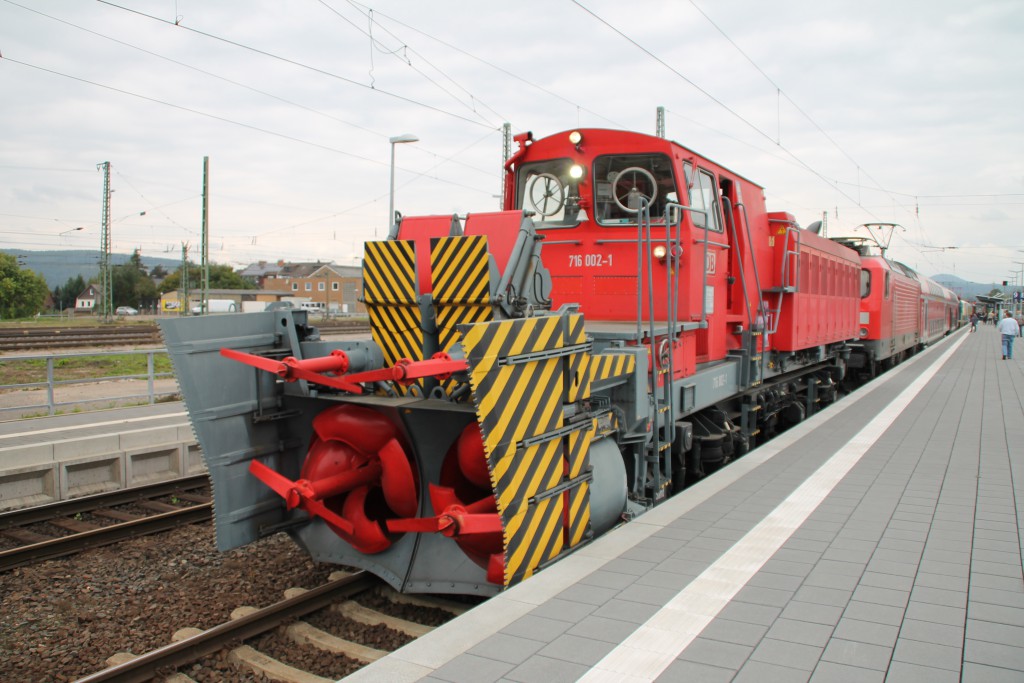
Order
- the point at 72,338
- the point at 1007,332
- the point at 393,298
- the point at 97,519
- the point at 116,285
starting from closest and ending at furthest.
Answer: the point at 393,298, the point at 97,519, the point at 1007,332, the point at 72,338, the point at 116,285

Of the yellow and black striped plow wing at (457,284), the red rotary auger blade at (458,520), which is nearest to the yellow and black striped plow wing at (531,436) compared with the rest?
the red rotary auger blade at (458,520)

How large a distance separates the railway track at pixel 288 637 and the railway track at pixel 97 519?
7.52 feet

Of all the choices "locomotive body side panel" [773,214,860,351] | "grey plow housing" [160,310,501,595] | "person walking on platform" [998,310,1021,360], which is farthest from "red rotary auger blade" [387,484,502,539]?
"person walking on platform" [998,310,1021,360]

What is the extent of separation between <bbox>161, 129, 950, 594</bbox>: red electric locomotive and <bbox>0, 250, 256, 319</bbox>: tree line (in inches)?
1452

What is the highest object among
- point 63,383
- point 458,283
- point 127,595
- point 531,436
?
point 458,283

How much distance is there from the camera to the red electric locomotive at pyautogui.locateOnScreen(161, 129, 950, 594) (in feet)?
14.3

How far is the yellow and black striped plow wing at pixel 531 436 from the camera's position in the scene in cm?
402

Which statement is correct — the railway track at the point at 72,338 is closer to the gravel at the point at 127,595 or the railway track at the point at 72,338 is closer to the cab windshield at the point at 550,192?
the gravel at the point at 127,595

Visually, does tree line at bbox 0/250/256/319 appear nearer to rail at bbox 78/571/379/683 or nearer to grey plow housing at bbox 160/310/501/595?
grey plow housing at bbox 160/310/501/595

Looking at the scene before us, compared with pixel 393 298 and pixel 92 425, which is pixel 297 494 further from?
pixel 92 425

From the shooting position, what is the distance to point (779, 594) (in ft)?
13.1

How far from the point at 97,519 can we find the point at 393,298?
15.7 feet

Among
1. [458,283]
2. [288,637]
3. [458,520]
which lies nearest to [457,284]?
[458,283]

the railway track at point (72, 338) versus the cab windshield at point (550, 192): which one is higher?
the cab windshield at point (550, 192)
